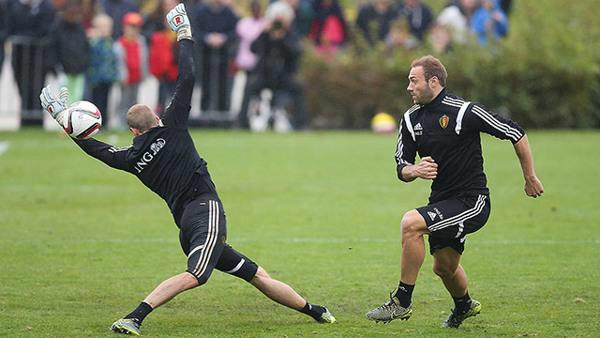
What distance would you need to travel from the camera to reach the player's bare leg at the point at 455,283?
30.6 ft

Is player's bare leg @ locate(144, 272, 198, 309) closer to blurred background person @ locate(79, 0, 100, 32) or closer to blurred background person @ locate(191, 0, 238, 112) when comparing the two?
blurred background person @ locate(79, 0, 100, 32)

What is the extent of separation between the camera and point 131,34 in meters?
24.3

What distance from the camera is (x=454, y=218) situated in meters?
9.15

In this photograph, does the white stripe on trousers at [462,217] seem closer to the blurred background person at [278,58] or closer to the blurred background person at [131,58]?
the blurred background person at [131,58]

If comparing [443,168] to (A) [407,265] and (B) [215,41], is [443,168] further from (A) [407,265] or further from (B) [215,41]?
(B) [215,41]

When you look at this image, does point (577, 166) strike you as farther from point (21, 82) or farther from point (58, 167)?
point (21, 82)

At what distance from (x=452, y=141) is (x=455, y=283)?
1.11 meters

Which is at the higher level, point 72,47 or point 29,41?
point 72,47

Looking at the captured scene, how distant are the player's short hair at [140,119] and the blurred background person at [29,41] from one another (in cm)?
1577

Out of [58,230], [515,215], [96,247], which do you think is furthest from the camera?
[515,215]

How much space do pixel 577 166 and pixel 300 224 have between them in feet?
23.0

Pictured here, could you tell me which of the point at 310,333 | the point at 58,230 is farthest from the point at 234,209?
the point at 310,333

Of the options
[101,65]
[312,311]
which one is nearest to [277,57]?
[101,65]

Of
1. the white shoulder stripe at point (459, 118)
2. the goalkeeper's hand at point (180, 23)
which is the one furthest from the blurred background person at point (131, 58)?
the white shoulder stripe at point (459, 118)
